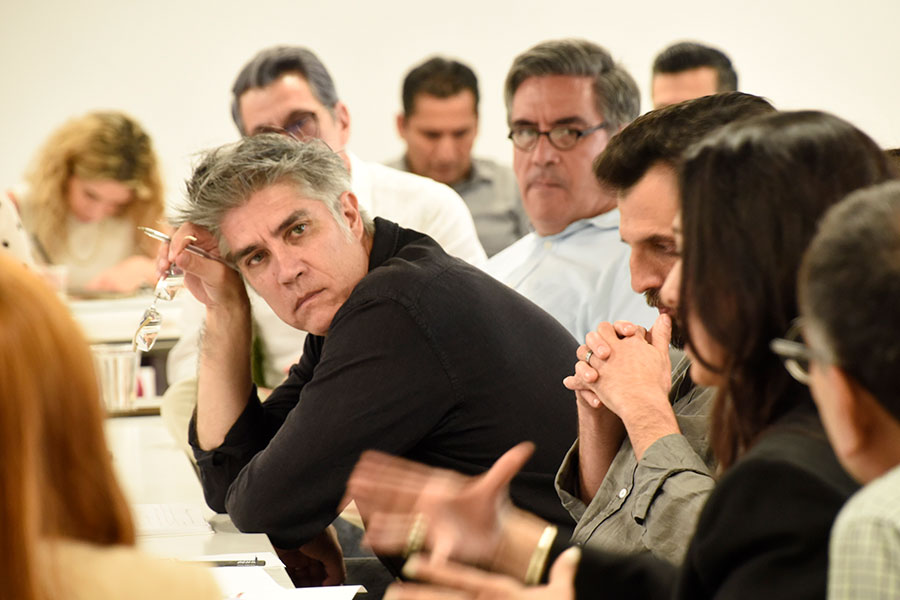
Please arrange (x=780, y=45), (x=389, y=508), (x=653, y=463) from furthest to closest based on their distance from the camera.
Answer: (x=780, y=45) → (x=653, y=463) → (x=389, y=508)

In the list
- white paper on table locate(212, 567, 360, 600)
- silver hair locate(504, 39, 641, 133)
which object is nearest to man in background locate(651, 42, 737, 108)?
silver hair locate(504, 39, 641, 133)

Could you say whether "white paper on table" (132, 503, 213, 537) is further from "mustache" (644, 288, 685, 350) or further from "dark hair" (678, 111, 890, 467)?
"dark hair" (678, 111, 890, 467)

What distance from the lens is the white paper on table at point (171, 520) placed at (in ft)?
5.78

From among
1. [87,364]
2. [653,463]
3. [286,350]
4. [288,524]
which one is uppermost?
[87,364]

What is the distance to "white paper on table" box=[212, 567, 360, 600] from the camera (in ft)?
4.30

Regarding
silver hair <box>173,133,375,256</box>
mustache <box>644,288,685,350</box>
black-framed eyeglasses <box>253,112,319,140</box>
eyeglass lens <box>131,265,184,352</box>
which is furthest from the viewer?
black-framed eyeglasses <box>253,112,319,140</box>

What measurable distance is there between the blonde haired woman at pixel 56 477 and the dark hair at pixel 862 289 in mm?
512

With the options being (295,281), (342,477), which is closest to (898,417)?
(342,477)

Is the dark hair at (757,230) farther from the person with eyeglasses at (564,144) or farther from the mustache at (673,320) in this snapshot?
the person with eyeglasses at (564,144)

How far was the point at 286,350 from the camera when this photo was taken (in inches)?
117

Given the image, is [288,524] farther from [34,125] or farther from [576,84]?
[34,125]

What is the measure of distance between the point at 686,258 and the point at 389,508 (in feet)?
1.37

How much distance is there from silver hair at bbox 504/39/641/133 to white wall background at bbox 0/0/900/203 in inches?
106

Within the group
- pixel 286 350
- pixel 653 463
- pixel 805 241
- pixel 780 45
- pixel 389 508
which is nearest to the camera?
pixel 805 241
